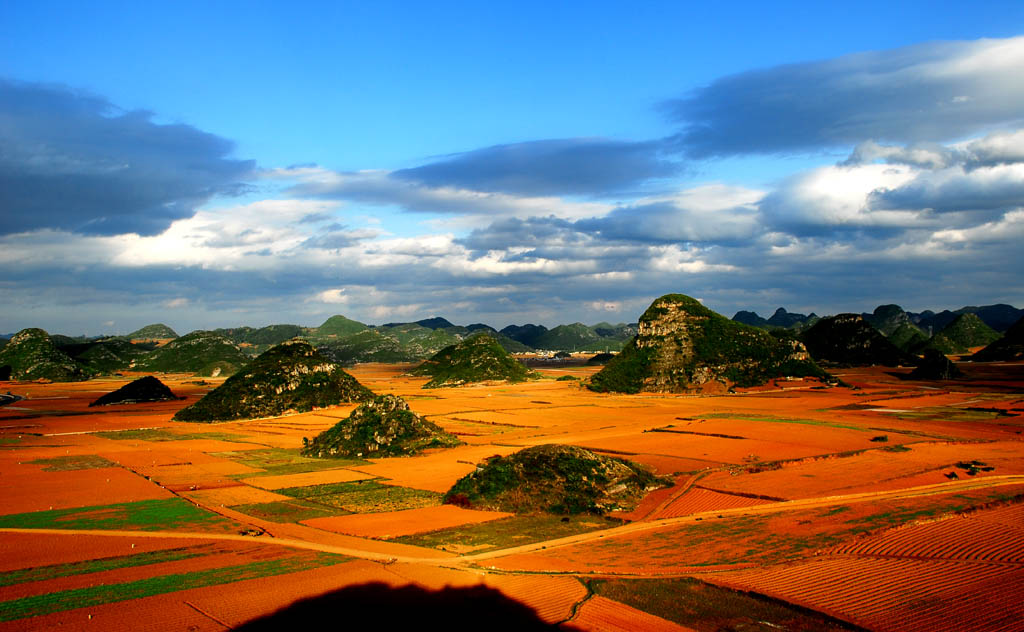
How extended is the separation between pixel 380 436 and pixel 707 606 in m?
30.9

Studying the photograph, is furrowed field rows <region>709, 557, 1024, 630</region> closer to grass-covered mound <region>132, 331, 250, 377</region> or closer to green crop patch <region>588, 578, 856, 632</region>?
green crop patch <region>588, 578, 856, 632</region>

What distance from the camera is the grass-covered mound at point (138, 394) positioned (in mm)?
82750

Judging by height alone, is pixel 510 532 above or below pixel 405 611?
below

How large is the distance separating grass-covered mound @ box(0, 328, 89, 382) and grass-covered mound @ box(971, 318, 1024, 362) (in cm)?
18847

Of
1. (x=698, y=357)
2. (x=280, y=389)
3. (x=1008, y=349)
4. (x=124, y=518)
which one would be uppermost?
(x=698, y=357)

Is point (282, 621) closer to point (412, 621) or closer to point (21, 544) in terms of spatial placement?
point (412, 621)

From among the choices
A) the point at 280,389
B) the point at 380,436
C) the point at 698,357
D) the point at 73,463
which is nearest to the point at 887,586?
the point at 380,436

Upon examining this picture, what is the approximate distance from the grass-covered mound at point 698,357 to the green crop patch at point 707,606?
243 ft

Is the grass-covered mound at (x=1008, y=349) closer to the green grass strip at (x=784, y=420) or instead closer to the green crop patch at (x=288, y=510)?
the green grass strip at (x=784, y=420)

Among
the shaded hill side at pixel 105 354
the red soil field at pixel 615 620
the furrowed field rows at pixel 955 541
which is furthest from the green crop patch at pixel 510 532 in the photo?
the shaded hill side at pixel 105 354

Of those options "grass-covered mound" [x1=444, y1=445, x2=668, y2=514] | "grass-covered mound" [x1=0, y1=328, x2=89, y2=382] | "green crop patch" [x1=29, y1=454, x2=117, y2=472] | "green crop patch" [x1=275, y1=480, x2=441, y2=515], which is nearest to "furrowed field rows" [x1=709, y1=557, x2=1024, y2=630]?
"grass-covered mound" [x1=444, y1=445, x2=668, y2=514]

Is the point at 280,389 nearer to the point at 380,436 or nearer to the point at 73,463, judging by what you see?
the point at 73,463

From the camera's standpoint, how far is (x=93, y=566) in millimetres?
17953

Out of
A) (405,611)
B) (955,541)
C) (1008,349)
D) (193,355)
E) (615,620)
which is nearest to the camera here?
(615,620)
